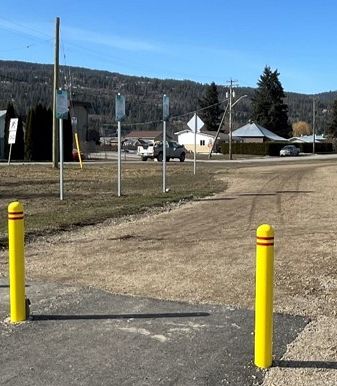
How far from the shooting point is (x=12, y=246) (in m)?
5.52

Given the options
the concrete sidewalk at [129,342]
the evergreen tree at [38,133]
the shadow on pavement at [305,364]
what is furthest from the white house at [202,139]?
the shadow on pavement at [305,364]

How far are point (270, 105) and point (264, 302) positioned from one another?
4560 inches

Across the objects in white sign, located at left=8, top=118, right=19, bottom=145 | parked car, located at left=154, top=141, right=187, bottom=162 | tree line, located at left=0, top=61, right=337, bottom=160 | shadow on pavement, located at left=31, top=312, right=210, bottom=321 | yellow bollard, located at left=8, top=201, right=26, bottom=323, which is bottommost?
shadow on pavement, located at left=31, top=312, right=210, bottom=321

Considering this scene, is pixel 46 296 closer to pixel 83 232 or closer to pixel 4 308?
pixel 4 308

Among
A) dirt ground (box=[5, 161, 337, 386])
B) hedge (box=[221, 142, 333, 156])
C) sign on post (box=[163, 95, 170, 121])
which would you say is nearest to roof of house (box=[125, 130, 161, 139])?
hedge (box=[221, 142, 333, 156])

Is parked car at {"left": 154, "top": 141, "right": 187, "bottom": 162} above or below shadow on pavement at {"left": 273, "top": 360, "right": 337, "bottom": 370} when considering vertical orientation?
above

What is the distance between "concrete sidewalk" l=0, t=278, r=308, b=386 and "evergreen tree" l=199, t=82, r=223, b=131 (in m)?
118

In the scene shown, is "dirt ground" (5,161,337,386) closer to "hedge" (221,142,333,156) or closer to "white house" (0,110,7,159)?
"white house" (0,110,7,159)

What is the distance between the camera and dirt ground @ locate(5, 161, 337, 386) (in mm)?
5316

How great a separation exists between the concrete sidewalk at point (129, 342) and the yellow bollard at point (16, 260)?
0.48 feet

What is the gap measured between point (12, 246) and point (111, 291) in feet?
5.33

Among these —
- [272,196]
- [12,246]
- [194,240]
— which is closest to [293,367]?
[12,246]

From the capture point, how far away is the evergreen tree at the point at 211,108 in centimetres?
12350

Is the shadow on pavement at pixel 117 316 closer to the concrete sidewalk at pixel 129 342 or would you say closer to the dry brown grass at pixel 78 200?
the concrete sidewalk at pixel 129 342
